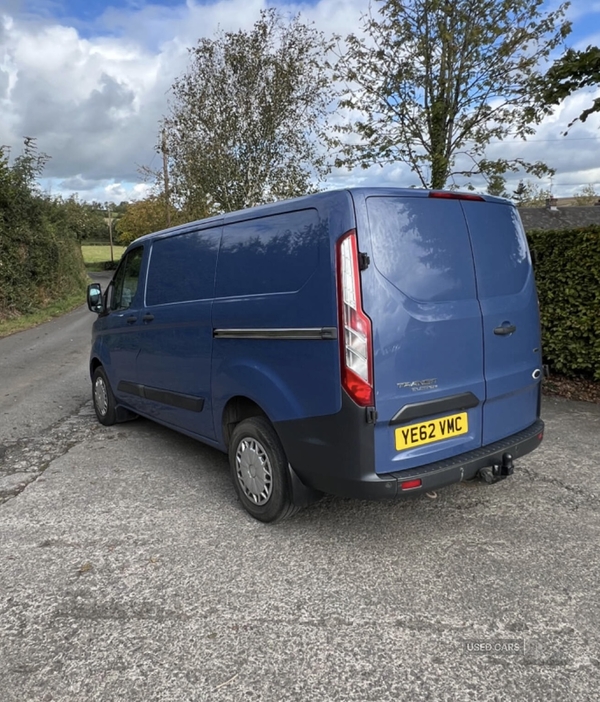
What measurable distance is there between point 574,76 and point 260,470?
5.84 metres

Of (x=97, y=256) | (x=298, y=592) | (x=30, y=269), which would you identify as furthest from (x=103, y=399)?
(x=97, y=256)

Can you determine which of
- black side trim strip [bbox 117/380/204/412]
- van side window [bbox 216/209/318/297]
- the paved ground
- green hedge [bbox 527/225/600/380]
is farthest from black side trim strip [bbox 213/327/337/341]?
green hedge [bbox 527/225/600/380]

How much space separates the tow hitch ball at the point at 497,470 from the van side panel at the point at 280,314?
1.03 m

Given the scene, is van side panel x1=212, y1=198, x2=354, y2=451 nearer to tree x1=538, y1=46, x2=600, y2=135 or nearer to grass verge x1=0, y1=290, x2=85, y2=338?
tree x1=538, y1=46, x2=600, y2=135

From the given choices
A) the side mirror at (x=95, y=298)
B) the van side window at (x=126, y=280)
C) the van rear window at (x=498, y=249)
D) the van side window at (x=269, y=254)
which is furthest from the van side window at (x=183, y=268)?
the van rear window at (x=498, y=249)

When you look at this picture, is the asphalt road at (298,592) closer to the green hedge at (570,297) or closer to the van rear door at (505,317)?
the van rear door at (505,317)

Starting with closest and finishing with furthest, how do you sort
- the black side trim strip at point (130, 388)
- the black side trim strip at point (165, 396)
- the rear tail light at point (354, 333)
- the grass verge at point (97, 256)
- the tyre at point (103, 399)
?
the rear tail light at point (354, 333)
the black side trim strip at point (165, 396)
the black side trim strip at point (130, 388)
the tyre at point (103, 399)
the grass verge at point (97, 256)

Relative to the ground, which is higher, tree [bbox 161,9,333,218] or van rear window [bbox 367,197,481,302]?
tree [bbox 161,9,333,218]

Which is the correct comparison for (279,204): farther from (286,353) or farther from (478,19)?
(478,19)

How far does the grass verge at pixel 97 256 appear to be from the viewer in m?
57.8

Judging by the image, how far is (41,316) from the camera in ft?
56.1

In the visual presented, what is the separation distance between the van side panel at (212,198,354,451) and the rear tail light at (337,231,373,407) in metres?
0.05

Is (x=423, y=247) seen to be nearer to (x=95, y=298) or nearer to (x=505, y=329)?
(x=505, y=329)

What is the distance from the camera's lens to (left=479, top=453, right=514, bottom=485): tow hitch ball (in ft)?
10.4
